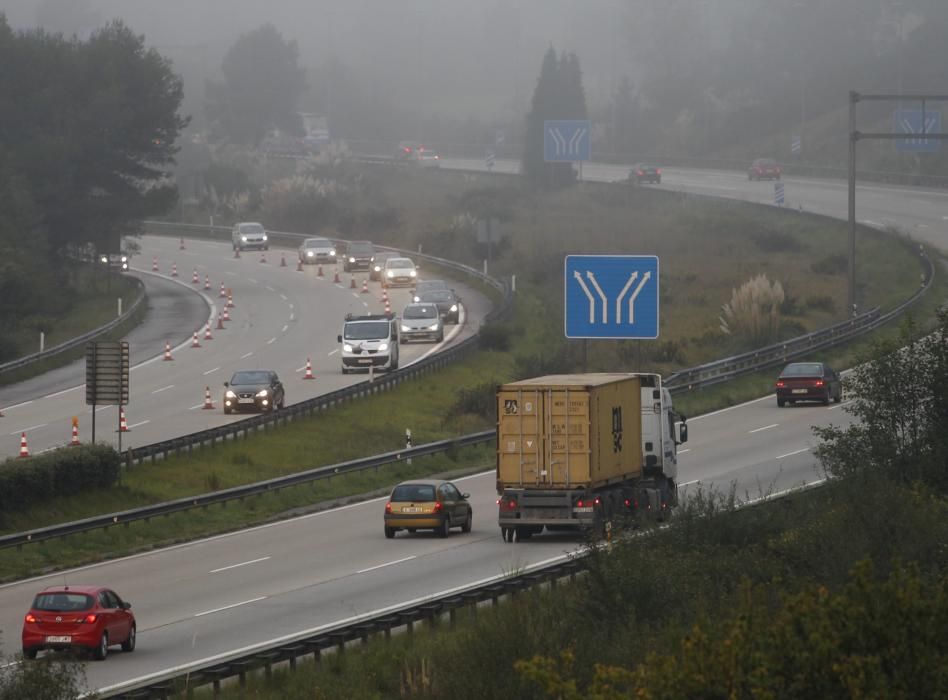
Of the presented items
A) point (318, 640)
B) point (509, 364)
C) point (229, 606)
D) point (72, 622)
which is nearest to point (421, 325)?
point (509, 364)

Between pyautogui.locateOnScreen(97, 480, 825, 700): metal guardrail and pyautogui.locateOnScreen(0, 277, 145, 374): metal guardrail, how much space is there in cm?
3378

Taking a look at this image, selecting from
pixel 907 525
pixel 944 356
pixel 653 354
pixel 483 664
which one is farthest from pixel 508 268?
pixel 483 664

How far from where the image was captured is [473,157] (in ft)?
543

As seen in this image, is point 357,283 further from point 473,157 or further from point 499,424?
point 473,157

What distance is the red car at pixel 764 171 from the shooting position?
385 feet

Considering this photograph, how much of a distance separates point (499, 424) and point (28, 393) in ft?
88.5

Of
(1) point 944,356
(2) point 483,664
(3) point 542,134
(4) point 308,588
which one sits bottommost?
(4) point 308,588

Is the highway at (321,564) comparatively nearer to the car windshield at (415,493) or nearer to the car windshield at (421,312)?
the car windshield at (415,493)

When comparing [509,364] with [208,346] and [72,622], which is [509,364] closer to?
[208,346]

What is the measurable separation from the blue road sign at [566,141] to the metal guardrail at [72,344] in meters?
41.4

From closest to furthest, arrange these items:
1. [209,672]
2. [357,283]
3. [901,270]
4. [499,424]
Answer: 1. [209,672]
2. [499,424]
3. [901,270]
4. [357,283]

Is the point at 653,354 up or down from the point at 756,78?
down

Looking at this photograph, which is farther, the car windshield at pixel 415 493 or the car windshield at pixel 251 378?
the car windshield at pixel 251 378

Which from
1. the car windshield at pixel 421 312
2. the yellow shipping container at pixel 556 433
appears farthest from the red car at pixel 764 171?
the yellow shipping container at pixel 556 433
